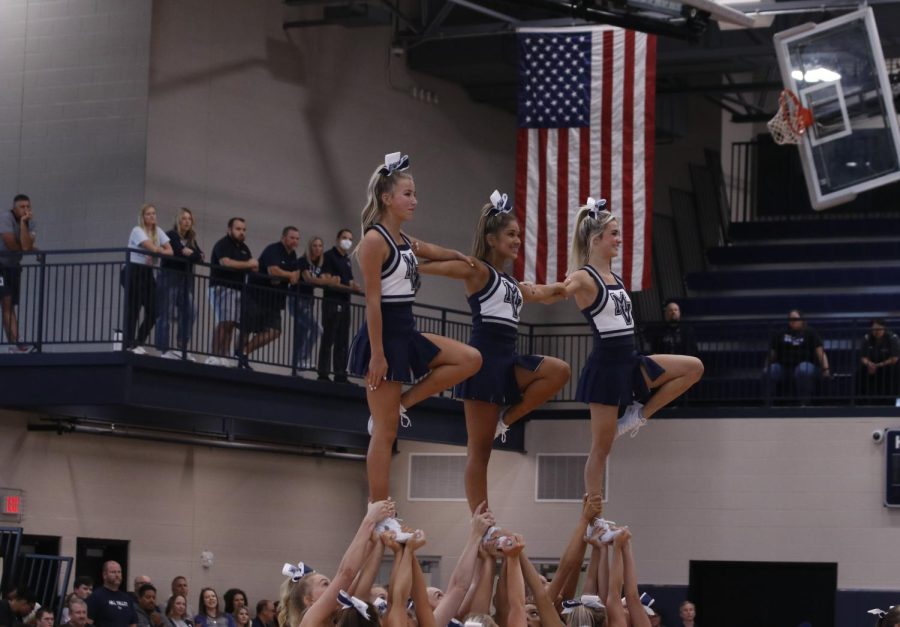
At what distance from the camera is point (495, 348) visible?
865 centimetres

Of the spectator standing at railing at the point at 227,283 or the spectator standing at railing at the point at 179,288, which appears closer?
the spectator standing at railing at the point at 179,288

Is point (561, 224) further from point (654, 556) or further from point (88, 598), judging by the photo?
point (88, 598)

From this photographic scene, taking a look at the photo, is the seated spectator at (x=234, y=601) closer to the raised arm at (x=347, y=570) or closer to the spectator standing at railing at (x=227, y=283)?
the spectator standing at railing at (x=227, y=283)

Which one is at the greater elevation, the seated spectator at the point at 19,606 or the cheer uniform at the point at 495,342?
the cheer uniform at the point at 495,342

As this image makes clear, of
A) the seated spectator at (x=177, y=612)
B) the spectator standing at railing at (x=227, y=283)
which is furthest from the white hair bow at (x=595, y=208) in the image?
the seated spectator at (x=177, y=612)

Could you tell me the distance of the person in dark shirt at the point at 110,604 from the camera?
14766 millimetres

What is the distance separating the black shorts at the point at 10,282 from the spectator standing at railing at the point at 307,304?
2.75 m

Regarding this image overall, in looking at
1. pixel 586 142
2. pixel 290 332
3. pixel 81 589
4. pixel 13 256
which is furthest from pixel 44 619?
pixel 586 142

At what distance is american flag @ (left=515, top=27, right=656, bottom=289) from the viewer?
17.4 meters

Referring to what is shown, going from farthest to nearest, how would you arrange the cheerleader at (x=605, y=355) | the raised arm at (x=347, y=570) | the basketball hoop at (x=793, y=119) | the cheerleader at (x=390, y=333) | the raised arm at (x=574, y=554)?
the basketball hoop at (x=793, y=119), the cheerleader at (x=605, y=355), the raised arm at (x=574, y=554), the cheerleader at (x=390, y=333), the raised arm at (x=347, y=570)

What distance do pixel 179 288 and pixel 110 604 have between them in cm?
302

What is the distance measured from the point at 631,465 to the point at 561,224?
3439mm

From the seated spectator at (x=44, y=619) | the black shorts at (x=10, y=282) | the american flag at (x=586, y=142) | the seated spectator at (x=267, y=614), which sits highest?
the american flag at (x=586, y=142)

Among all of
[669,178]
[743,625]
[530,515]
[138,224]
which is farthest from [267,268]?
[669,178]
